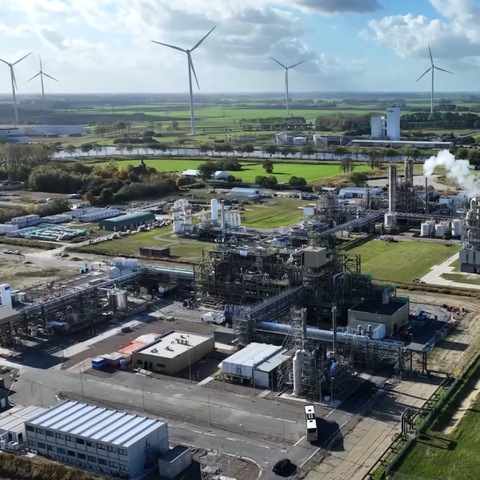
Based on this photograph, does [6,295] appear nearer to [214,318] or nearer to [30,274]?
[30,274]

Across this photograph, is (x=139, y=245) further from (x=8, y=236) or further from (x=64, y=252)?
(x=8, y=236)

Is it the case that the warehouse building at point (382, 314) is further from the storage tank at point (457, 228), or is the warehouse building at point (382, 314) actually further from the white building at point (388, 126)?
the white building at point (388, 126)

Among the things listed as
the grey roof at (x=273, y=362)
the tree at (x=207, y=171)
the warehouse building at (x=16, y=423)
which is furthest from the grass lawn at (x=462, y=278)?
the tree at (x=207, y=171)

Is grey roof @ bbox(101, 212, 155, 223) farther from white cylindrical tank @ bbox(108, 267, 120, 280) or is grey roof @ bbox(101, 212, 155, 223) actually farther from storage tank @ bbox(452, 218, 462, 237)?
storage tank @ bbox(452, 218, 462, 237)

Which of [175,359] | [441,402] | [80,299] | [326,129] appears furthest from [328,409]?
[326,129]

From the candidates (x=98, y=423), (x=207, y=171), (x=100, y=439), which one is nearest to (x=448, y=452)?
(x=100, y=439)

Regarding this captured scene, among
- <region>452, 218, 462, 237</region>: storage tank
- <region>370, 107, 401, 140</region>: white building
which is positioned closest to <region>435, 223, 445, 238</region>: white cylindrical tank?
<region>452, 218, 462, 237</region>: storage tank

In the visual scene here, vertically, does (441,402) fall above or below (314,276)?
below
